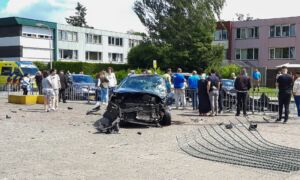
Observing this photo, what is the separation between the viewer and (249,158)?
8930 millimetres

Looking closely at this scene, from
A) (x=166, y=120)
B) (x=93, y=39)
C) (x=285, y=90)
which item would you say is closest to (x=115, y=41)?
(x=93, y=39)

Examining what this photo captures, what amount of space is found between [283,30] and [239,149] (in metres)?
49.7

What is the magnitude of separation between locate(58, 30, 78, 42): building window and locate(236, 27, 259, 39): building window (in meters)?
25.2

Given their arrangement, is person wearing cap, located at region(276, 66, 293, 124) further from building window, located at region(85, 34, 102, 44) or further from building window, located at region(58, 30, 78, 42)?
building window, located at region(85, 34, 102, 44)

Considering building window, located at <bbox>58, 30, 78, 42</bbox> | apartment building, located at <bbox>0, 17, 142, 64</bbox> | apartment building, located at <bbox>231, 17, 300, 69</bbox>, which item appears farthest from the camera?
building window, located at <bbox>58, 30, 78, 42</bbox>

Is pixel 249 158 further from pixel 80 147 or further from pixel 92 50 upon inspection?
pixel 92 50

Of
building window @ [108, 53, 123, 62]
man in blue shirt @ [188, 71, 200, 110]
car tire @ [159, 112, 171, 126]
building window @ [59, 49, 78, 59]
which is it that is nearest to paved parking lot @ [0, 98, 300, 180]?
car tire @ [159, 112, 171, 126]

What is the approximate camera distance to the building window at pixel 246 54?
60719 mm

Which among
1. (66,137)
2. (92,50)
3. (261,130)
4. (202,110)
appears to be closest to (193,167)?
(66,137)

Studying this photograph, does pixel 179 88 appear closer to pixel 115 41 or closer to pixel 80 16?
pixel 115 41

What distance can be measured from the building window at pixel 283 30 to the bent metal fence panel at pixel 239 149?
4535 centimetres

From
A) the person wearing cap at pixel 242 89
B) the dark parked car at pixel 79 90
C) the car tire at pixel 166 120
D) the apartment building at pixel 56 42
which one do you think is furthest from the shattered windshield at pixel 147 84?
the apartment building at pixel 56 42

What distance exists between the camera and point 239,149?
10.0 metres

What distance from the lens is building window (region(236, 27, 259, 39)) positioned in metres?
60.1
